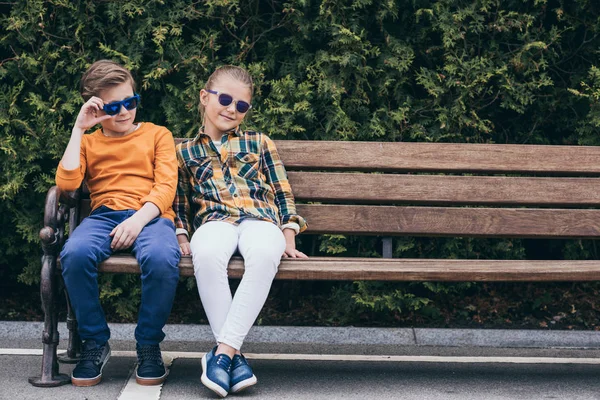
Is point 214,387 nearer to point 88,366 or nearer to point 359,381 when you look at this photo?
point 88,366

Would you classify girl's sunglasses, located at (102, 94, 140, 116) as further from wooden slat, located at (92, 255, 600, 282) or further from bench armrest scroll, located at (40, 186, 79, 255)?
wooden slat, located at (92, 255, 600, 282)

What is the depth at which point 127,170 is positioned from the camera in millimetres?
3723

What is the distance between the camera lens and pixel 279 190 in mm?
3893

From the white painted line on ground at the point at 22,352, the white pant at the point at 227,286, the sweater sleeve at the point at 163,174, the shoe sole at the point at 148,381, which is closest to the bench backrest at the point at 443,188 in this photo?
the sweater sleeve at the point at 163,174

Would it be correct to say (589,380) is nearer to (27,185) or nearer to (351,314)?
(351,314)

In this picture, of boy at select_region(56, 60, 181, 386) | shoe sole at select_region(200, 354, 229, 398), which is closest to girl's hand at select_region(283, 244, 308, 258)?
boy at select_region(56, 60, 181, 386)

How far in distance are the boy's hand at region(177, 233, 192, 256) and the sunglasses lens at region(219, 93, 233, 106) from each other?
640 mm

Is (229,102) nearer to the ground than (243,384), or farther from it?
farther from it

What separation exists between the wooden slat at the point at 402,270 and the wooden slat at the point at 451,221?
1.52 ft

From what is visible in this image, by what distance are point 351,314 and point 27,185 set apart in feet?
6.50

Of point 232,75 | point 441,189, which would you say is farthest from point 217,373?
point 441,189

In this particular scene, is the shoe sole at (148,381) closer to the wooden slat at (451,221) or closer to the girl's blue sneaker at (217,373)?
the girl's blue sneaker at (217,373)

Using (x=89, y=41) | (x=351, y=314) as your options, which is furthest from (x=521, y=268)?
(x=89, y=41)

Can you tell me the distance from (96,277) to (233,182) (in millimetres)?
791
